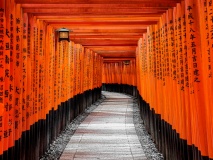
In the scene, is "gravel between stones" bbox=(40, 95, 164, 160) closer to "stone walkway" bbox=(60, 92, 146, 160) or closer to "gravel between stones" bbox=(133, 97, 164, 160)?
"gravel between stones" bbox=(133, 97, 164, 160)

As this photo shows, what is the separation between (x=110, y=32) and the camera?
10.9 meters

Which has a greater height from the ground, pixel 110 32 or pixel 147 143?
pixel 110 32

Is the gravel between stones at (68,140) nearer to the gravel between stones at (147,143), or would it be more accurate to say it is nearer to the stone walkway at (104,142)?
the gravel between stones at (147,143)

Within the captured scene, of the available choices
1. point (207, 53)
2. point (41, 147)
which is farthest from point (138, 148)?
point (207, 53)

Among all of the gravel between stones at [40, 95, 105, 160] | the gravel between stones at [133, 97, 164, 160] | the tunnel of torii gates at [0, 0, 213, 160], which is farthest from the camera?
the gravel between stones at [40, 95, 105, 160]

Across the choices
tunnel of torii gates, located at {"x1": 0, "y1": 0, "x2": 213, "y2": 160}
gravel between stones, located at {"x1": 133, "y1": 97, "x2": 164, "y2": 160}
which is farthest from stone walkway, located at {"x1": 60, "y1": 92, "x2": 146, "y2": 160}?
tunnel of torii gates, located at {"x1": 0, "y1": 0, "x2": 213, "y2": 160}

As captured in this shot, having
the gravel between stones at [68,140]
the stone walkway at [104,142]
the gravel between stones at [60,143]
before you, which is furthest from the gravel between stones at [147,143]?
the gravel between stones at [60,143]

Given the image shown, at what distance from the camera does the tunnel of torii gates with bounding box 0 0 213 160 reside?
445 cm

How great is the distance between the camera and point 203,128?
14.3 ft

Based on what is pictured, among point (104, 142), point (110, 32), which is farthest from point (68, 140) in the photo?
point (110, 32)

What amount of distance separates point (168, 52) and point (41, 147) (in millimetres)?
4446

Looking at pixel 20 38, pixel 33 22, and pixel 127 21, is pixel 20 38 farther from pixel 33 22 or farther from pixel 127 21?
pixel 127 21

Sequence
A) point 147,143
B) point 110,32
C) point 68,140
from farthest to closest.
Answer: point 110,32, point 68,140, point 147,143

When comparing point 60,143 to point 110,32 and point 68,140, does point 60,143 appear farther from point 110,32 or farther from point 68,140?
point 110,32
